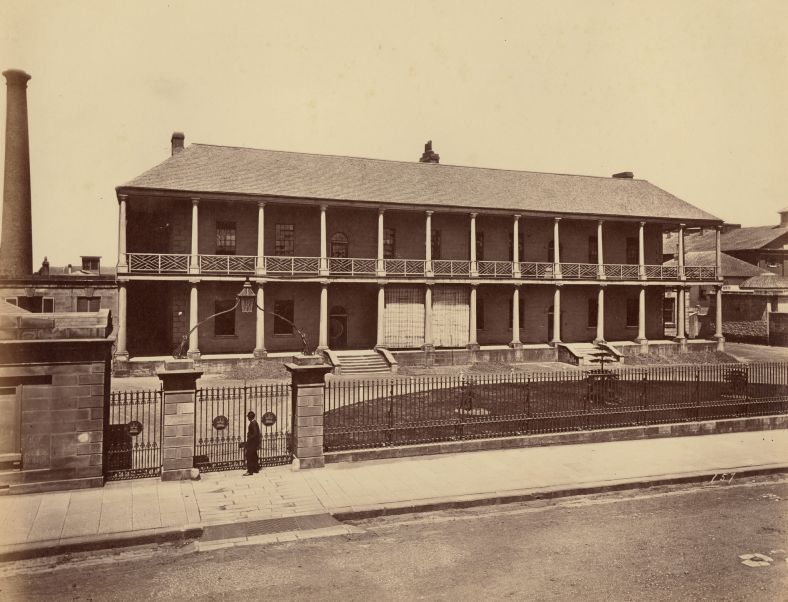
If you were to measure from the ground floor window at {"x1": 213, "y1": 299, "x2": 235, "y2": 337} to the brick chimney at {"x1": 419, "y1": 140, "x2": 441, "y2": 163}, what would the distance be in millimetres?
15568

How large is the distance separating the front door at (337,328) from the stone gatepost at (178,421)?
17.4 metres

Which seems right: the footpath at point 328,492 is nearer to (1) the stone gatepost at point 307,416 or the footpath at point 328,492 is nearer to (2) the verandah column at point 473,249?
(1) the stone gatepost at point 307,416

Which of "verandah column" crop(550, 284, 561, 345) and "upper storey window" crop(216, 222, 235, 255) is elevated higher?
"upper storey window" crop(216, 222, 235, 255)

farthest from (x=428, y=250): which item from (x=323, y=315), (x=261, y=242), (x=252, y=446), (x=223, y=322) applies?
(x=252, y=446)

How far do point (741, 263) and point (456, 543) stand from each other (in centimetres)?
4773

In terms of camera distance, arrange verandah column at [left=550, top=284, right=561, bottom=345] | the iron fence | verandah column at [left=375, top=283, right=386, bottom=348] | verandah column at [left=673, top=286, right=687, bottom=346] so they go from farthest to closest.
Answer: verandah column at [left=673, top=286, right=687, bottom=346] → verandah column at [left=550, top=284, right=561, bottom=345] → verandah column at [left=375, top=283, right=386, bottom=348] → the iron fence

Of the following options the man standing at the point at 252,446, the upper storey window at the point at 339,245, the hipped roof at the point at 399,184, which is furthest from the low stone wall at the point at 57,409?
the upper storey window at the point at 339,245

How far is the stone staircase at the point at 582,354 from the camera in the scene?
2814 centimetres

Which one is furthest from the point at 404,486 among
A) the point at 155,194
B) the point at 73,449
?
the point at 155,194

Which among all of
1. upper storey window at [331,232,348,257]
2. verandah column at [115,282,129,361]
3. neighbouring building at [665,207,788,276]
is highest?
neighbouring building at [665,207,788,276]

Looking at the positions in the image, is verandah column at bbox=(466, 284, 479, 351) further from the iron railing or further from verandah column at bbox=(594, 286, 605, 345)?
verandah column at bbox=(594, 286, 605, 345)

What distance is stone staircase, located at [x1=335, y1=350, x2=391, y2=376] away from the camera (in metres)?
24.8

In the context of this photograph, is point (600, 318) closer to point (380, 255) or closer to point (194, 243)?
point (380, 255)

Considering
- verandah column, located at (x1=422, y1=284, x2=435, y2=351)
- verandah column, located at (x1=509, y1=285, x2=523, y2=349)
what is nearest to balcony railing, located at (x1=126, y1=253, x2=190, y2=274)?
verandah column, located at (x1=422, y1=284, x2=435, y2=351)
